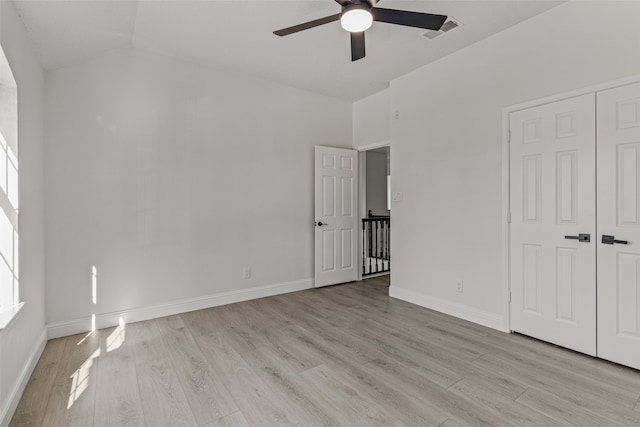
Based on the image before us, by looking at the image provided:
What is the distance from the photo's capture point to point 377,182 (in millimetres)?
8000

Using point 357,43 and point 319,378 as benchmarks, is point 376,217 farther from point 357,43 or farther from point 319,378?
point 319,378

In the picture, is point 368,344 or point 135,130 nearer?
point 368,344

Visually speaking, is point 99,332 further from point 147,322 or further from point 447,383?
point 447,383

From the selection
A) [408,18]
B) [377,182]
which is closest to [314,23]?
[408,18]

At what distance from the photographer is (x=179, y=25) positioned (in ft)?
9.50

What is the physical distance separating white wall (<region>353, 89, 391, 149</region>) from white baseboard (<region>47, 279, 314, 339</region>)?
2.32m

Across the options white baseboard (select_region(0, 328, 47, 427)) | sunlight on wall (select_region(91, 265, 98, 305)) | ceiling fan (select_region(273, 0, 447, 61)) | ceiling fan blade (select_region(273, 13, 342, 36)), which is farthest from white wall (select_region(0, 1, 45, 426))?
ceiling fan (select_region(273, 0, 447, 61))

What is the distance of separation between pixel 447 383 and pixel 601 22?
9.76 feet

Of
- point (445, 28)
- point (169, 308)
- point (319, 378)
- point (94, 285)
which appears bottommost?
point (319, 378)

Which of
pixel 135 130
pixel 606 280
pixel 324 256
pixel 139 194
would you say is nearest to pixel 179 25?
pixel 135 130

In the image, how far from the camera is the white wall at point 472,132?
250cm

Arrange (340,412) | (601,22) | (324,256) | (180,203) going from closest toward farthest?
(340,412)
(601,22)
(180,203)
(324,256)

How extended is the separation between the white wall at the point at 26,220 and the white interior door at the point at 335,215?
3032mm

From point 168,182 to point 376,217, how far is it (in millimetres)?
4491
